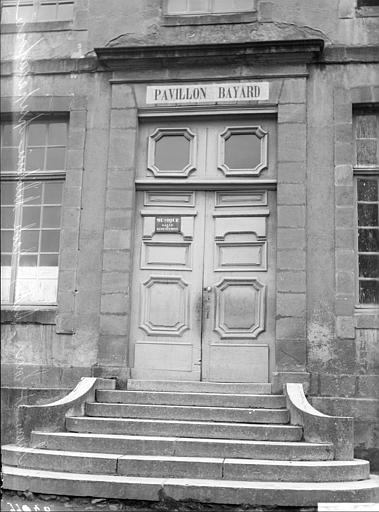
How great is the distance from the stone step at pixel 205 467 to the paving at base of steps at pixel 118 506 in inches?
11.2

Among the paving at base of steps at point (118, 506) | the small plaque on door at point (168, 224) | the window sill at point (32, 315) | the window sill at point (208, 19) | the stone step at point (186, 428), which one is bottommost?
the paving at base of steps at point (118, 506)

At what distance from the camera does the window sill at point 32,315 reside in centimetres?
738

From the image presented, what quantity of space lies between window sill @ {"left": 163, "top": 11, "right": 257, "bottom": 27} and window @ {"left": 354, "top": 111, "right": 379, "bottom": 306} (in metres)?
1.73

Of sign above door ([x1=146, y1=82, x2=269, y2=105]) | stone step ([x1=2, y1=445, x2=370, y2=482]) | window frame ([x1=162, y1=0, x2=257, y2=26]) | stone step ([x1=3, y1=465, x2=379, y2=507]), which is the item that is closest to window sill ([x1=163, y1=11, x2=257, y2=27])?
window frame ([x1=162, y1=0, x2=257, y2=26])

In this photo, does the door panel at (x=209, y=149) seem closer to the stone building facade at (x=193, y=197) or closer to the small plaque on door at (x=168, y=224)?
the stone building facade at (x=193, y=197)

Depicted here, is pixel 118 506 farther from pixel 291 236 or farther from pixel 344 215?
pixel 344 215

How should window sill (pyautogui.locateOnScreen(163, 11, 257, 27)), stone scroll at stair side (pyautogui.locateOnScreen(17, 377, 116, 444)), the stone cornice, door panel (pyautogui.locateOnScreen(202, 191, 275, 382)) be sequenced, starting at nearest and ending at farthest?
stone scroll at stair side (pyautogui.locateOnScreen(17, 377, 116, 444)) → door panel (pyautogui.locateOnScreen(202, 191, 275, 382)) → the stone cornice → window sill (pyautogui.locateOnScreen(163, 11, 257, 27))

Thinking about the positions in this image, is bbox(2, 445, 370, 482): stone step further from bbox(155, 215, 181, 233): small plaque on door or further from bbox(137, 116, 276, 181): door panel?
bbox(137, 116, 276, 181): door panel

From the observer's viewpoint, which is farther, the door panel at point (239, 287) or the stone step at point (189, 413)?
the door panel at point (239, 287)

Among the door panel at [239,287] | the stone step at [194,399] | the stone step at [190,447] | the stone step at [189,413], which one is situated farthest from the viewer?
the door panel at [239,287]

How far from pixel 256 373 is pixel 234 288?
971 millimetres

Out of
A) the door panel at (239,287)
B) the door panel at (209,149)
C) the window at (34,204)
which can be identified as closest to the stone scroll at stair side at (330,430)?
the door panel at (239,287)

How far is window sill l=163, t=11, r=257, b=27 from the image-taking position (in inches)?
303

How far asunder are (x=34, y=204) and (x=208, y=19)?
301cm
